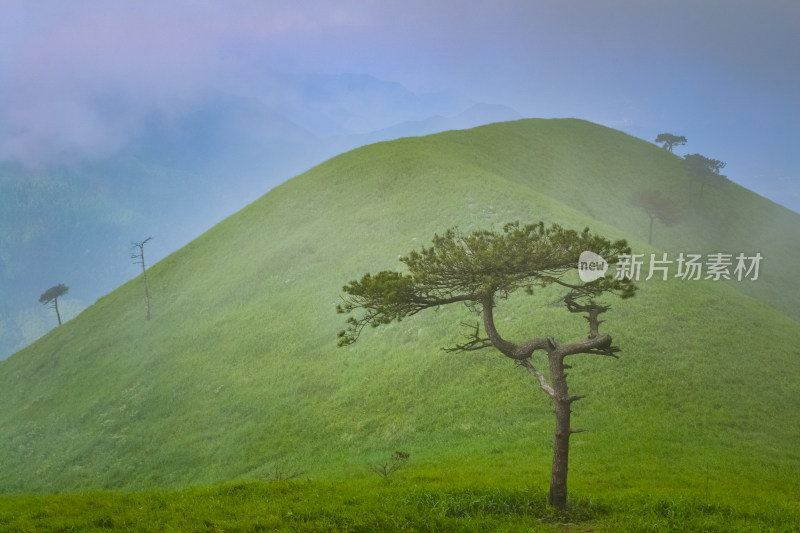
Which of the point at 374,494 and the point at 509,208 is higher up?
the point at 509,208

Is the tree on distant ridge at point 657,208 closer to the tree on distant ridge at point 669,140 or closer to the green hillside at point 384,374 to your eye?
the green hillside at point 384,374

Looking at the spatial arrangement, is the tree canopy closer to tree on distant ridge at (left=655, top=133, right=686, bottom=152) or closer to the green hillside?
the green hillside

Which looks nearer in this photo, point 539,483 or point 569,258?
point 569,258

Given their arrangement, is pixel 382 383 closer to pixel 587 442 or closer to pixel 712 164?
pixel 587 442

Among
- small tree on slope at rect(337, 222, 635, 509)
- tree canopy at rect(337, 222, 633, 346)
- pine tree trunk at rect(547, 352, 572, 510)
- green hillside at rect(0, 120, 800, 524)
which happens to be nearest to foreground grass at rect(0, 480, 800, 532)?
pine tree trunk at rect(547, 352, 572, 510)

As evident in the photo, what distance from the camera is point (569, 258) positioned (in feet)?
50.6

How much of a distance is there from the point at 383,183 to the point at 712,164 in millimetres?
67558

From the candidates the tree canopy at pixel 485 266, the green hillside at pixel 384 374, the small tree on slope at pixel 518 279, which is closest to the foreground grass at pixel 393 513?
the small tree on slope at pixel 518 279

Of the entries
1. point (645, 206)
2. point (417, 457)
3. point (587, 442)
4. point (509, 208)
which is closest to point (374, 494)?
point (417, 457)

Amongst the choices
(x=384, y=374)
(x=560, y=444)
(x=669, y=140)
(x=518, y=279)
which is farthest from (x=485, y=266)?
(x=669, y=140)

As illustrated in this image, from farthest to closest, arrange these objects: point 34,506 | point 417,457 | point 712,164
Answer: point 712,164 → point 417,457 → point 34,506

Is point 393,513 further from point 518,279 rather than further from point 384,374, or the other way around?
point 384,374

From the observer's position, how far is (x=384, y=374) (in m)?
38.0

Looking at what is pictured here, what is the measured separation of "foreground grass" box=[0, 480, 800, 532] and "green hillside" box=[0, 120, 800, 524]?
9.90 ft
